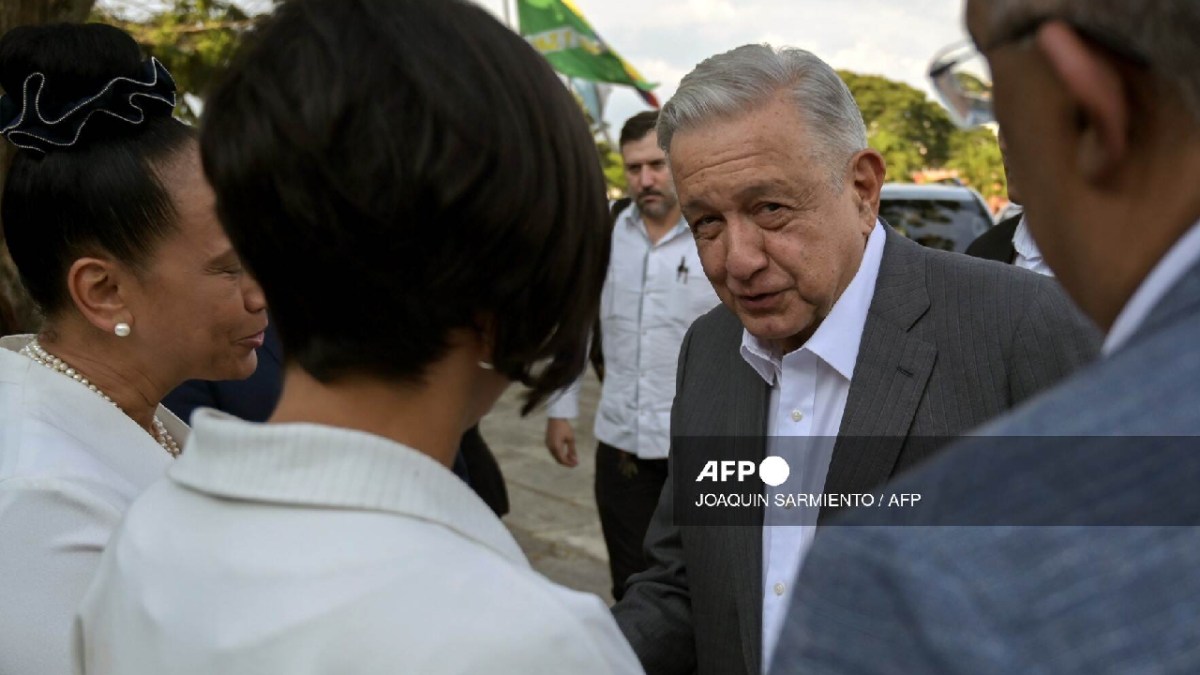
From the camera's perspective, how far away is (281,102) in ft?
3.30

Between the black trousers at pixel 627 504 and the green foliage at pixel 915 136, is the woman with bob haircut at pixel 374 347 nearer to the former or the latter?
the black trousers at pixel 627 504

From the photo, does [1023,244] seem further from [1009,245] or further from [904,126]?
[904,126]

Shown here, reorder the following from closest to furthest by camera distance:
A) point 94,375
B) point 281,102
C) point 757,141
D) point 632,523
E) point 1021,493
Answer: point 1021,493, point 281,102, point 94,375, point 757,141, point 632,523

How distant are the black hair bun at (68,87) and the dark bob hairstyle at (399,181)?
988 millimetres

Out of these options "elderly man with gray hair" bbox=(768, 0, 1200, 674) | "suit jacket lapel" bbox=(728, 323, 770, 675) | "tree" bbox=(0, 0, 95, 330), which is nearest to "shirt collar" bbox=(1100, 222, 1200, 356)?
"elderly man with gray hair" bbox=(768, 0, 1200, 674)

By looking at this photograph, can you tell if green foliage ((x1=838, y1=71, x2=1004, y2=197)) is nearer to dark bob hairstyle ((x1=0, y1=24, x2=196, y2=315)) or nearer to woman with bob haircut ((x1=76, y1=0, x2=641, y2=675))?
dark bob hairstyle ((x1=0, y1=24, x2=196, y2=315))

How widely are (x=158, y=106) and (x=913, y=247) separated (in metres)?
1.45

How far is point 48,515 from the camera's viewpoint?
5.19 feet

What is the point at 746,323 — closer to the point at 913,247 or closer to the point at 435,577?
the point at 913,247

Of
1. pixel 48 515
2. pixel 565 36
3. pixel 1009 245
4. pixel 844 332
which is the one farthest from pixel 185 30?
pixel 48 515

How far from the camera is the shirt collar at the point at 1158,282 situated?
72 cm

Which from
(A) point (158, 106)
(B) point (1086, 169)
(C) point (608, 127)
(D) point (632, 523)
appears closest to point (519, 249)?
(B) point (1086, 169)

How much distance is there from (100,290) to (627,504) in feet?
10.5

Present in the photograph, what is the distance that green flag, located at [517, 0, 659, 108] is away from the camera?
30.2 feet
